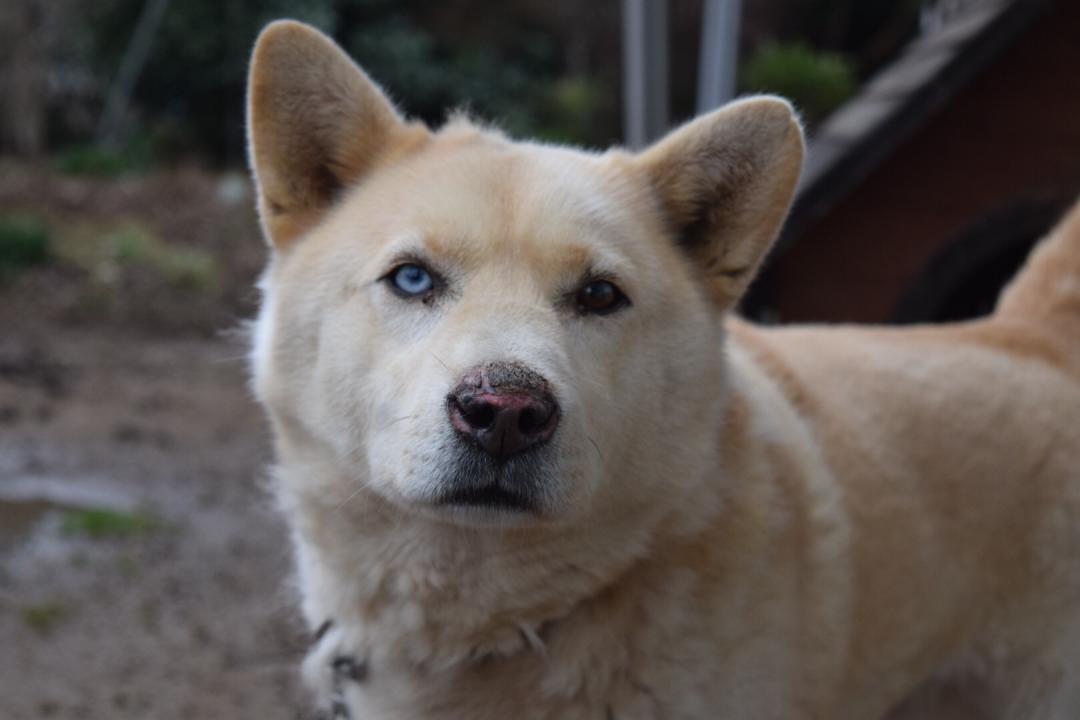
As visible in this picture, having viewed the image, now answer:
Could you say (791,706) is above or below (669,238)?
below

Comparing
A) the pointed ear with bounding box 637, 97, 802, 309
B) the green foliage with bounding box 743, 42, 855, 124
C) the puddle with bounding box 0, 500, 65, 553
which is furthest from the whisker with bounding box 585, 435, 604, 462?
the green foliage with bounding box 743, 42, 855, 124

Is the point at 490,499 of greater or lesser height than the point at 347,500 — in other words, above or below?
above

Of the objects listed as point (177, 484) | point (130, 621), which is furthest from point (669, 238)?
point (177, 484)

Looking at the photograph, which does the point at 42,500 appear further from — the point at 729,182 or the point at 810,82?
the point at 810,82

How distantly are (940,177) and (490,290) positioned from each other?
3435 mm

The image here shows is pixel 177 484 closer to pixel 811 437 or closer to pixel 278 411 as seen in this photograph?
pixel 278 411

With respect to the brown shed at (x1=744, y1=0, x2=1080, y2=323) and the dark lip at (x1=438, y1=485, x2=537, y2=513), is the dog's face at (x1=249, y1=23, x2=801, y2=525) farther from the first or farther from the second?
the brown shed at (x1=744, y1=0, x2=1080, y2=323)

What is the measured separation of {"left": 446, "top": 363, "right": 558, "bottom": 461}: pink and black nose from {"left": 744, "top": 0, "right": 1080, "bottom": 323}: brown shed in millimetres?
2986

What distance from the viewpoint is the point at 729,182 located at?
229cm

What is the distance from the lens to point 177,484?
237 inches

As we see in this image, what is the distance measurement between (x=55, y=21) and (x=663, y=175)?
13890 millimetres

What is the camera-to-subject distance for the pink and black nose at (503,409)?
1747 millimetres

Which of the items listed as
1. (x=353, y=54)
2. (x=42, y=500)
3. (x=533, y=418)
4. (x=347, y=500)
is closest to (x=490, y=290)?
(x=533, y=418)

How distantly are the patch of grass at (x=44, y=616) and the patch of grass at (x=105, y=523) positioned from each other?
2.23ft
